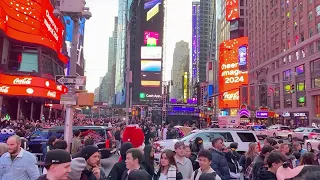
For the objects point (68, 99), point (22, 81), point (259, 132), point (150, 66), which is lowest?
point (259, 132)

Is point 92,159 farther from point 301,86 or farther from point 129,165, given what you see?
point 301,86

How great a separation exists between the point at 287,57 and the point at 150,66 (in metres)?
47.1

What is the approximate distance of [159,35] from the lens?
4235 inches

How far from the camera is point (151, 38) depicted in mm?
106750

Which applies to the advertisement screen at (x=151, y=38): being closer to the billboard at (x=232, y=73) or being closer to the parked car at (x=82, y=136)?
the billboard at (x=232, y=73)

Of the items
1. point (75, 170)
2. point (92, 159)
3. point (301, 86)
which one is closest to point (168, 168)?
point (92, 159)

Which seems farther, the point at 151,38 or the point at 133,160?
the point at 151,38

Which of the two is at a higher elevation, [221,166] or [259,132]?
[221,166]

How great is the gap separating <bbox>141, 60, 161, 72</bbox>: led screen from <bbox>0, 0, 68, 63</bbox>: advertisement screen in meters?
64.3

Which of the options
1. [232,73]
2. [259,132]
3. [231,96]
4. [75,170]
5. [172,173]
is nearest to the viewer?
[75,170]

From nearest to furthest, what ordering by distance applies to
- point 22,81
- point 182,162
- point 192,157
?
point 182,162, point 192,157, point 22,81

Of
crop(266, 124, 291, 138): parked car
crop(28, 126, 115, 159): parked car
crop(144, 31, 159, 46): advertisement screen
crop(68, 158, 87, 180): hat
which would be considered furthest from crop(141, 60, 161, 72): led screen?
crop(68, 158, 87, 180): hat

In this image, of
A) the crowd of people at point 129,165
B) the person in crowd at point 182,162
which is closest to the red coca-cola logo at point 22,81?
the crowd of people at point 129,165

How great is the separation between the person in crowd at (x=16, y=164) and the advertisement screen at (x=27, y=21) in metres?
28.8
